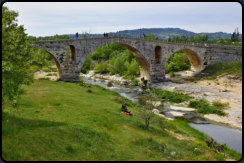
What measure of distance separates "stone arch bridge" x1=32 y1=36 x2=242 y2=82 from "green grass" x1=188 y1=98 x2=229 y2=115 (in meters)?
15.4

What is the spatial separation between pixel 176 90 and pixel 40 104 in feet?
80.2

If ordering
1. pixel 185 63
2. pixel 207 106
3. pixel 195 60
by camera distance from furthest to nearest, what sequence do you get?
1. pixel 185 63
2. pixel 195 60
3. pixel 207 106

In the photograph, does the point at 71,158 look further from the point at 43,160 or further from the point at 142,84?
the point at 142,84

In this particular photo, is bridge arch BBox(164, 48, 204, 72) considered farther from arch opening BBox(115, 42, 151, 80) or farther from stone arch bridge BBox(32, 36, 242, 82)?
arch opening BBox(115, 42, 151, 80)

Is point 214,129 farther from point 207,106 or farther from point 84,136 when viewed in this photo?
point 84,136

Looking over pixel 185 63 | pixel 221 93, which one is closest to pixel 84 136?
pixel 221 93

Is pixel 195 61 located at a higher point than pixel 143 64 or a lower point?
higher

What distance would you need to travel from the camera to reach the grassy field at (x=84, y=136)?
8.25 metres

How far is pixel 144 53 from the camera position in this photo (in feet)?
127

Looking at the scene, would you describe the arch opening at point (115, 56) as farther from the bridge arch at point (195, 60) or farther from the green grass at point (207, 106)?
the green grass at point (207, 106)

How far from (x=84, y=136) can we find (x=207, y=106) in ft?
60.4

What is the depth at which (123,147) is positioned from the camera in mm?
10523

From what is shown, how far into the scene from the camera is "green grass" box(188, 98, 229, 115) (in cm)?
2220

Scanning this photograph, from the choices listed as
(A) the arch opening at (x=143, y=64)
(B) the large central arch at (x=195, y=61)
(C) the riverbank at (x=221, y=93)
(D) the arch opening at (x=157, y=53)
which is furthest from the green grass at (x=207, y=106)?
(B) the large central arch at (x=195, y=61)
